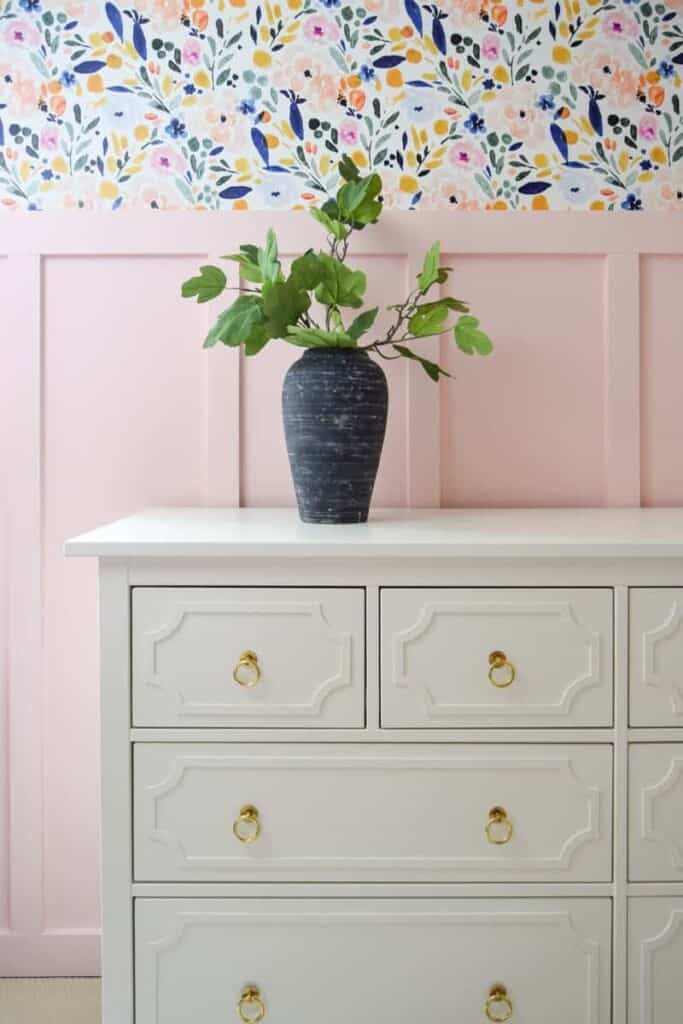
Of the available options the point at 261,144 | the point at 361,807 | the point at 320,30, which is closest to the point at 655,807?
the point at 361,807

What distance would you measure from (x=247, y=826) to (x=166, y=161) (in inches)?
52.6

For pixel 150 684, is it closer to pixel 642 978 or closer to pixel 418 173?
pixel 642 978

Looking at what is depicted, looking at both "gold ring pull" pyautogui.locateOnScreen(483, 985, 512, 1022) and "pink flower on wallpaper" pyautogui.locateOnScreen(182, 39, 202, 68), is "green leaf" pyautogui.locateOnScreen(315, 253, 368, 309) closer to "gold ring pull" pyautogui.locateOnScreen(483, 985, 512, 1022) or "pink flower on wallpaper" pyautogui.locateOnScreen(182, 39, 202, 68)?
"pink flower on wallpaper" pyautogui.locateOnScreen(182, 39, 202, 68)

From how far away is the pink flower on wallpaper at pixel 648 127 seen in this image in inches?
75.0

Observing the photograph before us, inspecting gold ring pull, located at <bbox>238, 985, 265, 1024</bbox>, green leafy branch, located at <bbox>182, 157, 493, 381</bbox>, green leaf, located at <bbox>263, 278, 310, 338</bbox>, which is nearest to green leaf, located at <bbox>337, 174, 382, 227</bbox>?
green leafy branch, located at <bbox>182, 157, 493, 381</bbox>

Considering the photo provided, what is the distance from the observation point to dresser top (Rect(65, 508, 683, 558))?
4.36ft

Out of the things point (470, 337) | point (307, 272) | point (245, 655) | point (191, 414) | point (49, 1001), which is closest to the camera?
point (245, 655)

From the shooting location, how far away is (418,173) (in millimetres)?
1904

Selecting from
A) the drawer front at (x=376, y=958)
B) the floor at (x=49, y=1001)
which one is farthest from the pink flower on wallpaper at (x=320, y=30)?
the floor at (x=49, y=1001)

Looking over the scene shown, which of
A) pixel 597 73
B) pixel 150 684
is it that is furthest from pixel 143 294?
pixel 597 73

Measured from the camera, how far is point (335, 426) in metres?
1.55

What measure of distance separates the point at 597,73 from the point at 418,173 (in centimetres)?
43

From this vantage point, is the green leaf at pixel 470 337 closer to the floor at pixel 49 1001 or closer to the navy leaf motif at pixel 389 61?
the navy leaf motif at pixel 389 61

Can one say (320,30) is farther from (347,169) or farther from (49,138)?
(49,138)
